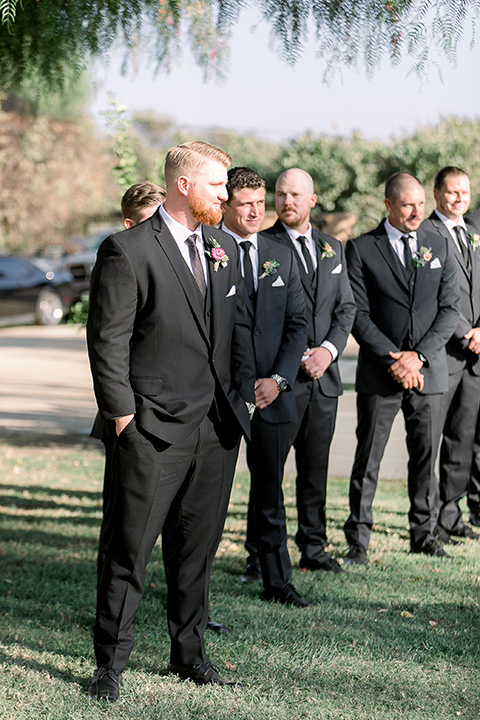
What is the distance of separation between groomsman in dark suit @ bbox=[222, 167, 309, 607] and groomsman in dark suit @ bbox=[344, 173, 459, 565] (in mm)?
974

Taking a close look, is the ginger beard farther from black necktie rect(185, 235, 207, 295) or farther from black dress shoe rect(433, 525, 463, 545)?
black dress shoe rect(433, 525, 463, 545)

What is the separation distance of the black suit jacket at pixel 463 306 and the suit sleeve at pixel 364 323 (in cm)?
61

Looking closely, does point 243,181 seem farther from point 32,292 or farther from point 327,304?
point 32,292

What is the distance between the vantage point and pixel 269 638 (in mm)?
4621

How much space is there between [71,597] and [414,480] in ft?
8.27

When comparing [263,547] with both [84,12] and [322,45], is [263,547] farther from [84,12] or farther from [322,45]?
[84,12]

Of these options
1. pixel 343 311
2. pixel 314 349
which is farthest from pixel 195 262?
pixel 343 311

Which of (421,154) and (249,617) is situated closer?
(249,617)

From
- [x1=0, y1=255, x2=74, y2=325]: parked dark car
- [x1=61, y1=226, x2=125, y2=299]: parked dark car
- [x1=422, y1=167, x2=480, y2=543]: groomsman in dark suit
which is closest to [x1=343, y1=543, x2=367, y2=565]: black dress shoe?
[x1=422, y1=167, x2=480, y2=543]: groomsman in dark suit

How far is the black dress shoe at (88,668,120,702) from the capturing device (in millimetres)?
3783

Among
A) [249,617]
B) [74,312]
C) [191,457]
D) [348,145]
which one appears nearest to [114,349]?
[191,457]

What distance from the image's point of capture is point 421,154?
23.6m

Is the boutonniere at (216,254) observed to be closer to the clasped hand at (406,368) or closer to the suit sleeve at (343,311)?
the suit sleeve at (343,311)

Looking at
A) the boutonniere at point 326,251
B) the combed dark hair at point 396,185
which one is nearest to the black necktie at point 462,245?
the combed dark hair at point 396,185
